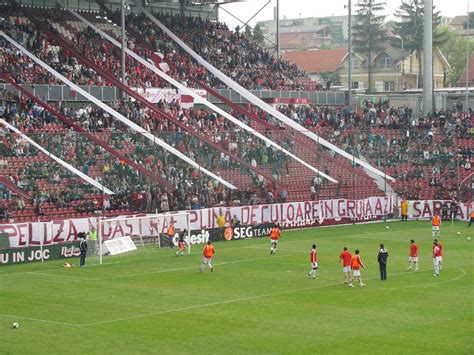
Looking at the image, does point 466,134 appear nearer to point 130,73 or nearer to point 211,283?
point 130,73

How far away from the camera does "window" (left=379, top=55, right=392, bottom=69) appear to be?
141875 millimetres

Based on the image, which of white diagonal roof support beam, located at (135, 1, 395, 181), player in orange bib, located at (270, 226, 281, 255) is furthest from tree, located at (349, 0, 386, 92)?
player in orange bib, located at (270, 226, 281, 255)

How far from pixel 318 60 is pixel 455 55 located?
2302 cm

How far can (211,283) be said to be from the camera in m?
40.0

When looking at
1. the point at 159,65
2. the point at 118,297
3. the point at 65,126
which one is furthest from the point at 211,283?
the point at 159,65

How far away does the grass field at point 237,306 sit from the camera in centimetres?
2830

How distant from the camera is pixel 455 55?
15712 cm

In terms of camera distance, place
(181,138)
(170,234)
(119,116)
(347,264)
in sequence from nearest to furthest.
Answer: (347,264)
(170,234)
(181,138)
(119,116)

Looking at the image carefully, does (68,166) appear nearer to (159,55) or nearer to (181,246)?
(181,246)

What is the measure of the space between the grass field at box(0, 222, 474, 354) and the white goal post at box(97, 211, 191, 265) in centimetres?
72

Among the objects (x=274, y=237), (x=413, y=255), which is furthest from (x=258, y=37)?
(x=413, y=255)

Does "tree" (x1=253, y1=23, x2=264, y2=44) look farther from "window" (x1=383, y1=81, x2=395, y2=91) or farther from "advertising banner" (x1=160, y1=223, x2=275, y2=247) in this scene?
"advertising banner" (x1=160, y1=223, x2=275, y2=247)

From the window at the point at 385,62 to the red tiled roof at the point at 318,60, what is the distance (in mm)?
8520

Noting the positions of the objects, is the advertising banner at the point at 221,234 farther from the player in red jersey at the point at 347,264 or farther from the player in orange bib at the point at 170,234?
the player in red jersey at the point at 347,264
